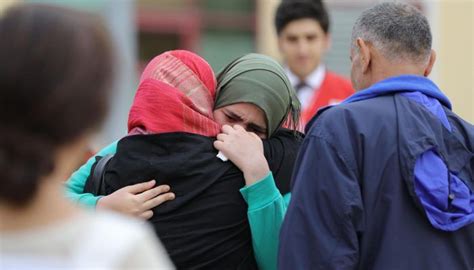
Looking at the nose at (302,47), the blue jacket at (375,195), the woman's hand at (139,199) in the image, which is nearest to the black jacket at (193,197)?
the woman's hand at (139,199)

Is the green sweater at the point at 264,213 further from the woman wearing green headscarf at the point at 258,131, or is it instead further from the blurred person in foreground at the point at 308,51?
the blurred person in foreground at the point at 308,51

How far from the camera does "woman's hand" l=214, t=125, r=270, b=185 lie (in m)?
2.58

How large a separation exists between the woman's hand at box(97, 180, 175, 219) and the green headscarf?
0.35 metres

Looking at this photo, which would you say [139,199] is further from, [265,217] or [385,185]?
[385,185]

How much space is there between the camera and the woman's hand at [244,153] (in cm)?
258

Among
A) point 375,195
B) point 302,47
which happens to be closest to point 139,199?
point 375,195

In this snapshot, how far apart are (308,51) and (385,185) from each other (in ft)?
10.2

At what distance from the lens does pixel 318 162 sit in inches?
102

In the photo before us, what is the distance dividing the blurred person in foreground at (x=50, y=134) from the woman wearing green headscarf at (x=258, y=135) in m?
1.03

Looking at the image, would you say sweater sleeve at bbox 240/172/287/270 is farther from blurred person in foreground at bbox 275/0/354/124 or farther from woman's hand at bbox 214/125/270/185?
blurred person in foreground at bbox 275/0/354/124

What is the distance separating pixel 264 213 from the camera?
2.58 meters

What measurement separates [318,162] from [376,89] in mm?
312

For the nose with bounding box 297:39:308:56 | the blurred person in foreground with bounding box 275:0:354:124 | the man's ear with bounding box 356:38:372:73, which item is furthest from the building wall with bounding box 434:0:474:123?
the man's ear with bounding box 356:38:372:73

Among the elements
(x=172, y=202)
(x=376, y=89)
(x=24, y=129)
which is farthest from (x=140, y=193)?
(x=24, y=129)
